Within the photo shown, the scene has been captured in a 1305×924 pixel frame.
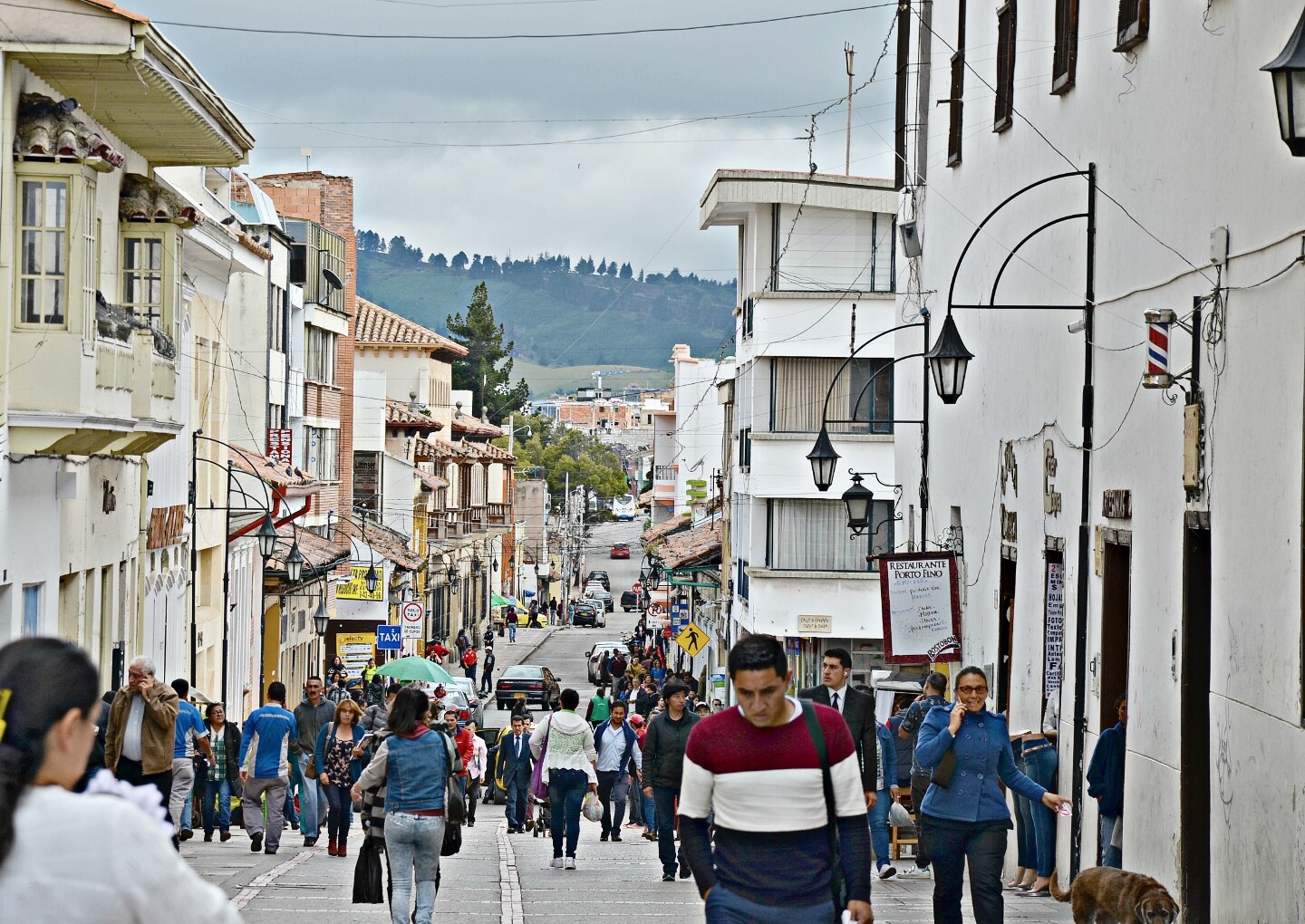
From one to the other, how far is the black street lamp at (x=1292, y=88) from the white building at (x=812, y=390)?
1227 inches

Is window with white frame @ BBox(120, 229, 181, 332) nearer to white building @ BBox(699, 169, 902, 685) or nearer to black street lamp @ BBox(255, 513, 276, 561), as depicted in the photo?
black street lamp @ BBox(255, 513, 276, 561)

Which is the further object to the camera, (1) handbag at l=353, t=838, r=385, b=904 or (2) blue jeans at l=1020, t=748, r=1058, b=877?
(2) blue jeans at l=1020, t=748, r=1058, b=877

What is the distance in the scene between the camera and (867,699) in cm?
1294

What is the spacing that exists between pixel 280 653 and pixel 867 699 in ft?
108

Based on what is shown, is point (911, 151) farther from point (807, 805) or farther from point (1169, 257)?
point (807, 805)

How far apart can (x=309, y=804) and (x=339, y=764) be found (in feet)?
7.21

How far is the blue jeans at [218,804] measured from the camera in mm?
20186

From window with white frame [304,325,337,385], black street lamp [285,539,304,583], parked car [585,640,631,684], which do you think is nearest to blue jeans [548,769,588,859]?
black street lamp [285,539,304,583]

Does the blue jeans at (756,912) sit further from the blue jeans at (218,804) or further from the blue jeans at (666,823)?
the blue jeans at (218,804)

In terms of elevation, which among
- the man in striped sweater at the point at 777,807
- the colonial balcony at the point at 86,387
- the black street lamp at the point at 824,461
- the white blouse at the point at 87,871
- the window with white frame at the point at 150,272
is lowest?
the man in striped sweater at the point at 777,807

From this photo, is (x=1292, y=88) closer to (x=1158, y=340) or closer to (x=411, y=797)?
(x=1158, y=340)

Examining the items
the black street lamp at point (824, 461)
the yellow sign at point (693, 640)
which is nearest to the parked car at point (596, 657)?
the yellow sign at point (693, 640)

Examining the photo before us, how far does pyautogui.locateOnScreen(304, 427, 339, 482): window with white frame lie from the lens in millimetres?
48125

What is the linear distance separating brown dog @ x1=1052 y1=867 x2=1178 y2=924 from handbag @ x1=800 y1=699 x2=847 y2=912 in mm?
3687
